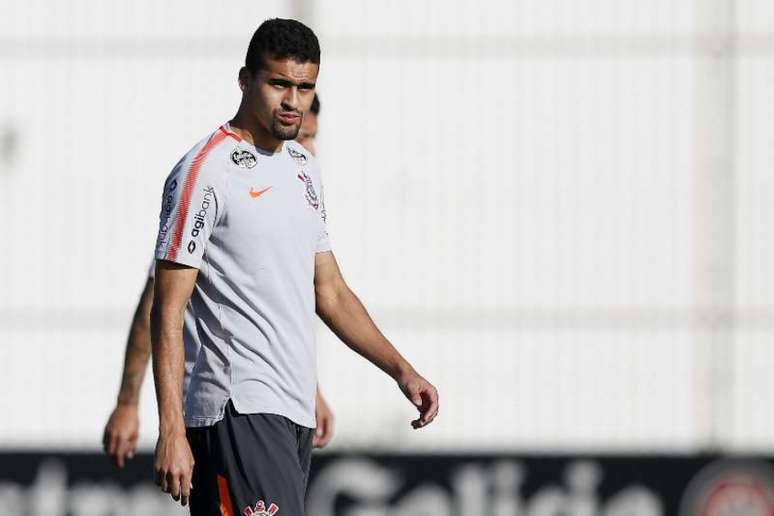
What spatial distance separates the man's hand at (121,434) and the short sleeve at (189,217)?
1.38 metres

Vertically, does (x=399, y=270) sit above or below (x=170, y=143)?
below

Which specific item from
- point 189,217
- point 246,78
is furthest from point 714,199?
point 189,217

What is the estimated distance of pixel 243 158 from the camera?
433 cm

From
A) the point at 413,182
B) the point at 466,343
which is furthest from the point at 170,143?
the point at 466,343

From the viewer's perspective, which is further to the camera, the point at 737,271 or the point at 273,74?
the point at 737,271

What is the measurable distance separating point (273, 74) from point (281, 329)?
0.63 m

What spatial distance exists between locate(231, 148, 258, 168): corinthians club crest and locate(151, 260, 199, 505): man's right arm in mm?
287

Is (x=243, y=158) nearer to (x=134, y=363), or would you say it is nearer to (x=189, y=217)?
(x=189, y=217)

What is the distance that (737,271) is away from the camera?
1120 cm

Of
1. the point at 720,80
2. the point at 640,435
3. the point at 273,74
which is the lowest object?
the point at 640,435

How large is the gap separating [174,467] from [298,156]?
93 cm

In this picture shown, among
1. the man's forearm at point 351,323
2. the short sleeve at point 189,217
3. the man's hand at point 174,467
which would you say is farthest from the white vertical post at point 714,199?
the man's hand at point 174,467

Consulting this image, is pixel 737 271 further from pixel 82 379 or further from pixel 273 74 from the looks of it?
pixel 273 74

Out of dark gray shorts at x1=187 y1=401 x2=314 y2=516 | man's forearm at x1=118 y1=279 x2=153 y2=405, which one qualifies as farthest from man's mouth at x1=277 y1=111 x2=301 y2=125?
man's forearm at x1=118 y1=279 x2=153 y2=405
